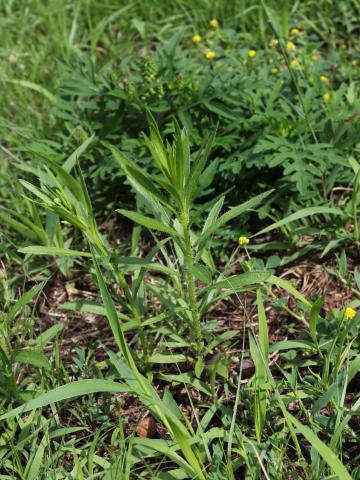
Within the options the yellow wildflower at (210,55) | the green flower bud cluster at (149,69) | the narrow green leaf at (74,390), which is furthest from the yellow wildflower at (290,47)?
the narrow green leaf at (74,390)

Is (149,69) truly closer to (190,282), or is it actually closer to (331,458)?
(190,282)

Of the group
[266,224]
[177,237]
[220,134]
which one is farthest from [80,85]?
[177,237]

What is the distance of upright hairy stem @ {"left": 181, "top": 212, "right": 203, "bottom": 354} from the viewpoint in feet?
7.30

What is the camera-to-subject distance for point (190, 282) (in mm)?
2357

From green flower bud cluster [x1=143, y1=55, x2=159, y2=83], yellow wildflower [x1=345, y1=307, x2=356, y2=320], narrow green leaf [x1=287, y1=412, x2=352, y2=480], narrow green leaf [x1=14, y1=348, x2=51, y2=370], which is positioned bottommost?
narrow green leaf [x1=287, y1=412, x2=352, y2=480]

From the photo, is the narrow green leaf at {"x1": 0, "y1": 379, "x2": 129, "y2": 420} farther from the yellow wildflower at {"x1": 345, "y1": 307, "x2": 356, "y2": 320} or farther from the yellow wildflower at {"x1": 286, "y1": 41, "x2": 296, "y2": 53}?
the yellow wildflower at {"x1": 286, "y1": 41, "x2": 296, "y2": 53}

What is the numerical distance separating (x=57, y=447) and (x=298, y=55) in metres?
2.59

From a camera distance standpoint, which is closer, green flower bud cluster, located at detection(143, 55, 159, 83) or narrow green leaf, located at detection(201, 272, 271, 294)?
narrow green leaf, located at detection(201, 272, 271, 294)

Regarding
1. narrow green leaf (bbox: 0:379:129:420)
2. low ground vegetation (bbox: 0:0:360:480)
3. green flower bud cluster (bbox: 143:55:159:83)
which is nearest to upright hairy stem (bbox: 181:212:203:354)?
low ground vegetation (bbox: 0:0:360:480)

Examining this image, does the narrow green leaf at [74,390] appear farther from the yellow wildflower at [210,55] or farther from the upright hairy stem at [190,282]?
the yellow wildflower at [210,55]

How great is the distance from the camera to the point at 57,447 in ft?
7.59

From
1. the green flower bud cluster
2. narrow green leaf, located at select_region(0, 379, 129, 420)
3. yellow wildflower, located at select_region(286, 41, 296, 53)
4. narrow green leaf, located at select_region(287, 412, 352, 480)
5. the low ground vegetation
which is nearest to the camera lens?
narrow green leaf, located at select_region(287, 412, 352, 480)

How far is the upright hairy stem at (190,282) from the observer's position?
7.30ft

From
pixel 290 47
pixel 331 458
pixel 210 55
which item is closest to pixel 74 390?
pixel 331 458
